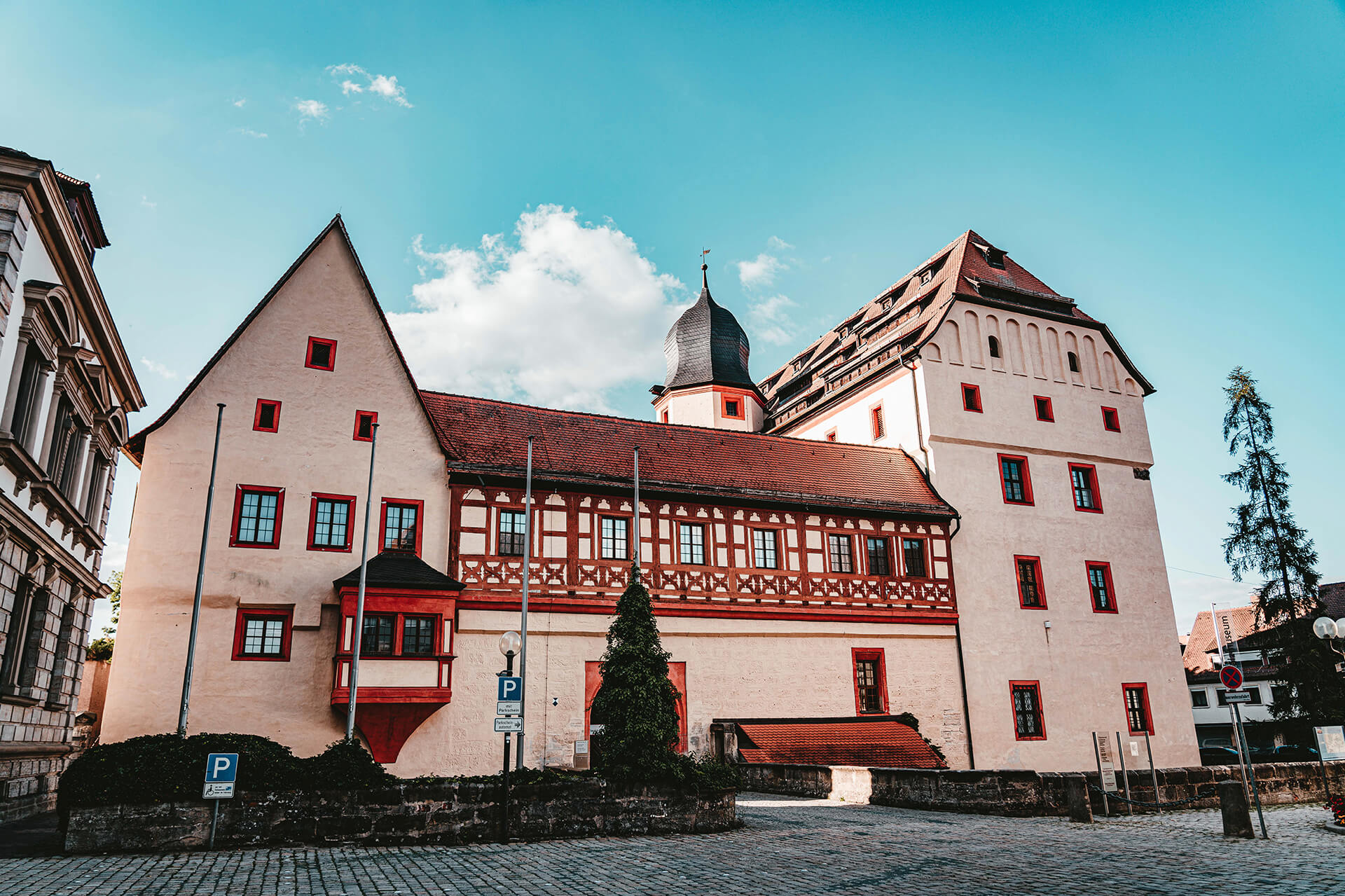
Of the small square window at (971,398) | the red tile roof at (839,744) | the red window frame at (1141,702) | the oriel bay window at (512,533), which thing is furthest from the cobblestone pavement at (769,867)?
the small square window at (971,398)

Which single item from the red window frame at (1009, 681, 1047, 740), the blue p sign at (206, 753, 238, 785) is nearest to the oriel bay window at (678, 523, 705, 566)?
the red window frame at (1009, 681, 1047, 740)

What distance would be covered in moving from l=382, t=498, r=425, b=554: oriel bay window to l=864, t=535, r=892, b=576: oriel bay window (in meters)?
14.2

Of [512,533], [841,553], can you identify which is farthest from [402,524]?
[841,553]

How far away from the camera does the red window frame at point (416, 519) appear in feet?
78.1

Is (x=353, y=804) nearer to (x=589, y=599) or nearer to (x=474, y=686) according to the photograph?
(x=474, y=686)

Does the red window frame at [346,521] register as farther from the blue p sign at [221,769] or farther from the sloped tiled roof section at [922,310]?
the sloped tiled roof section at [922,310]

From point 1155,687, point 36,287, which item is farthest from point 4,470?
point 1155,687

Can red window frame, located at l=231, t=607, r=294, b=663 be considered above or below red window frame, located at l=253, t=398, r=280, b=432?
below

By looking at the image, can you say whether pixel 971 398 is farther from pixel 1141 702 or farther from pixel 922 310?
pixel 1141 702

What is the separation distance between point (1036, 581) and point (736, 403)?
1612 centimetres

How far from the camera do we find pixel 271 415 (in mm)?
23750

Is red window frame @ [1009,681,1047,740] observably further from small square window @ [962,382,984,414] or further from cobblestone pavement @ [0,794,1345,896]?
cobblestone pavement @ [0,794,1345,896]

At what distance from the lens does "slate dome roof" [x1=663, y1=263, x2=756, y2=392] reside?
43312 mm

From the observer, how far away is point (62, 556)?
1923 centimetres
